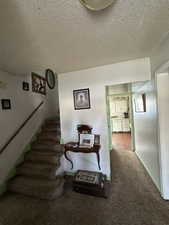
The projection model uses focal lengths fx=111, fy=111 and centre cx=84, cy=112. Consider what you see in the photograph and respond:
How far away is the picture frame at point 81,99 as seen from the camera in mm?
2357

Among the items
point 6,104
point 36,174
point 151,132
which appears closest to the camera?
point 151,132

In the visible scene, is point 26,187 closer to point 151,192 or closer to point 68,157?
point 68,157

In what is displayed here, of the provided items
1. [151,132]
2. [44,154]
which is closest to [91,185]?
[44,154]

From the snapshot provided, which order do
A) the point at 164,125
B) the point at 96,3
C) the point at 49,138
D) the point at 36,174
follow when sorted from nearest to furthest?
the point at 96,3 → the point at 164,125 → the point at 36,174 → the point at 49,138

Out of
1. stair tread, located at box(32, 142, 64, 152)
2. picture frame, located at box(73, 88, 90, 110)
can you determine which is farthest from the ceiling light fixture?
stair tread, located at box(32, 142, 64, 152)

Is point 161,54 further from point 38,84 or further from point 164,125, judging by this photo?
point 38,84

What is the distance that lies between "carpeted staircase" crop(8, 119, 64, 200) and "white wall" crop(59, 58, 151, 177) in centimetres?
38

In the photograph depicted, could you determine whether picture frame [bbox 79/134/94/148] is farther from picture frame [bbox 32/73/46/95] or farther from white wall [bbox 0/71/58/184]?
picture frame [bbox 32/73/46/95]

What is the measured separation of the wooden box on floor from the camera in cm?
183

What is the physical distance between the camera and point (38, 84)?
3396 mm

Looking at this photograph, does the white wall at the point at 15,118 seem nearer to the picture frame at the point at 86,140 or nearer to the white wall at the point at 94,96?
the white wall at the point at 94,96

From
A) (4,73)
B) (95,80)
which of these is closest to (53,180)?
(95,80)

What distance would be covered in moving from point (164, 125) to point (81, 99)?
1.54 metres

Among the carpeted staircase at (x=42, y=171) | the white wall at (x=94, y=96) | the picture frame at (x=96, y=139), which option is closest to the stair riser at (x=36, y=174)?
the carpeted staircase at (x=42, y=171)
